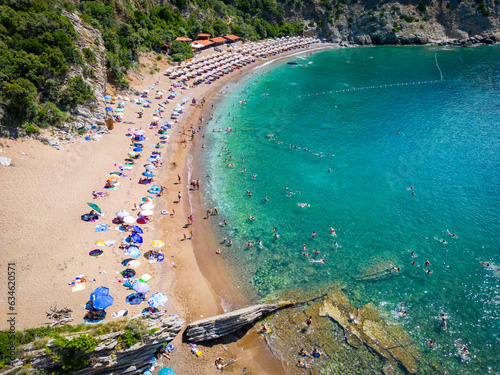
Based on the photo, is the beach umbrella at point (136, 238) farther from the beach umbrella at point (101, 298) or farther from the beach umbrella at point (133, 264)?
the beach umbrella at point (101, 298)

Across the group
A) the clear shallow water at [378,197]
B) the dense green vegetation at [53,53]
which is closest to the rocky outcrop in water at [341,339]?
the clear shallow water at [378,197]

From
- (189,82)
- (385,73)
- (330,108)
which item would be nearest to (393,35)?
(385,73)

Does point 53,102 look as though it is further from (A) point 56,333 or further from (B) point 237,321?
(B) point 237,321

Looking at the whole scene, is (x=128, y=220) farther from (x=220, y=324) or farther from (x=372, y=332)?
(x=372, y=332)

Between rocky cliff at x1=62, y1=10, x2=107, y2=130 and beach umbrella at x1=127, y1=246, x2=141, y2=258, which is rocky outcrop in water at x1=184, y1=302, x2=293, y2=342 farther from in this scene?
rocky cliff at x1=62, y1=10, x2=107, y2=130

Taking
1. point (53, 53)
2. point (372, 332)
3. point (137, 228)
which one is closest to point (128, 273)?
point (137, 228)

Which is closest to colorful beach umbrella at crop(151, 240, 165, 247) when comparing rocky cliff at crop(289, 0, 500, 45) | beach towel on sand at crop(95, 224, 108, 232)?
beach towel on sand at crop(95, 224, 108, 232)
